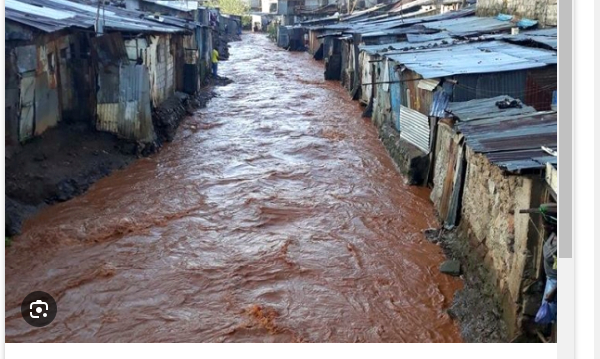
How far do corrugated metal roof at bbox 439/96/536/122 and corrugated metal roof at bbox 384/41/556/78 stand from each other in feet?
2.47

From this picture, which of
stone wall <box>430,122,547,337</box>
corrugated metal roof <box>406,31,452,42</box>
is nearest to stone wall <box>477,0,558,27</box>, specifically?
corrugated metal roof <box>406,31,452,42</box>

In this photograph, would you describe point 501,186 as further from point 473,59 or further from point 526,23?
point 526,23

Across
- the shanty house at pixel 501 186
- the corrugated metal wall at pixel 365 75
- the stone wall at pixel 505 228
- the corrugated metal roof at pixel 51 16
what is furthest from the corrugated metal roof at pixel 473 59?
the corrugated metal roof at pixel 51 16

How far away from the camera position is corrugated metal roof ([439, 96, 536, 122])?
8234 mm

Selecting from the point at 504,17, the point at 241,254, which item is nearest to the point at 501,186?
the point at 241,254

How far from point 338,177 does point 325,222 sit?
7.93ft

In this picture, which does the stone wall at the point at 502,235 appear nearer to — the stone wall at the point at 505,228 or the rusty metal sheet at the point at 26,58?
the stone wall at the point at 505,228

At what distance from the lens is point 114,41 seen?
40.8 ft

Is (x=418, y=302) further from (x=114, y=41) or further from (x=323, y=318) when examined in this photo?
(x=114, y=41)

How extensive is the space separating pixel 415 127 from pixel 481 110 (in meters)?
2.80

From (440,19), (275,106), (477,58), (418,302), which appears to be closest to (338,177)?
(477,58)

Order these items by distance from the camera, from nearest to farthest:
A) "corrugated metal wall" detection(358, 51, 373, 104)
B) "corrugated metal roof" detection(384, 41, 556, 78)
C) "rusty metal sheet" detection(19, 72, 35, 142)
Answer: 1. "corrugated metal roof" detection(384, 41, 556, 78)
2. "rusty metal sheet" detection(19, 72, 35, 142)
3. "corrugated metal wall" detection(358, 51, 373, 104)

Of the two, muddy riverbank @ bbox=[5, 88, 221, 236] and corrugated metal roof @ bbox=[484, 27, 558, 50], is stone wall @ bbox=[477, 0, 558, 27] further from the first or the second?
muddy riverbank @ bbox=[5, 88, 221, 236]

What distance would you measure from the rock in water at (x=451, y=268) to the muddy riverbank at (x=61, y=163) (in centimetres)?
612
